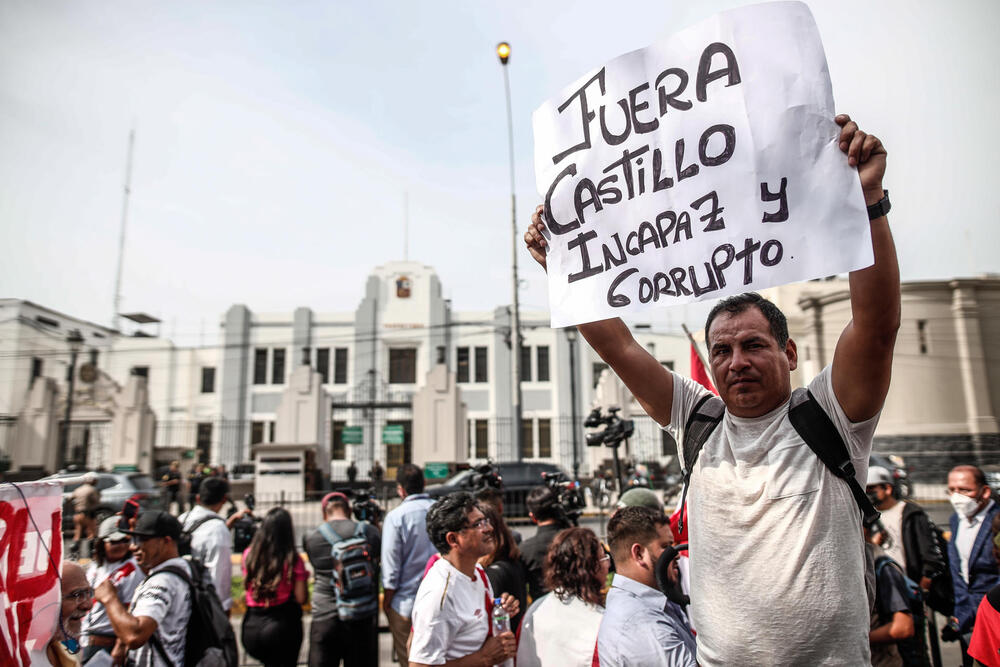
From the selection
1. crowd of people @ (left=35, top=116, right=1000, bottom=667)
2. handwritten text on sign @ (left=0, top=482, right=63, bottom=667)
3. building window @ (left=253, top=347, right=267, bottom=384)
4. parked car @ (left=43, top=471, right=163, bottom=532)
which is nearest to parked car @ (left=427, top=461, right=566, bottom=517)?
parked car @ (left=43, top=471, right=163, bottom=532)

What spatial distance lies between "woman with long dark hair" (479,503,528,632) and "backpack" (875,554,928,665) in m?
2.24

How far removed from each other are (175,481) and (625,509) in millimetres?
15575

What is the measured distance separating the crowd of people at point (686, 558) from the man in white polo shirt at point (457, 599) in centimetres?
1

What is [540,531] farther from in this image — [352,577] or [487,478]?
[487,478]

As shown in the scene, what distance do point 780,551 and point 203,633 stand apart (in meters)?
3.48

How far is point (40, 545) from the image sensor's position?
104 inches

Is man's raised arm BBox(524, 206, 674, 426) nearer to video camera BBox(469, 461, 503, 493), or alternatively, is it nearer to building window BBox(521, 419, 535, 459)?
video camera BBox(469, 461, 503, 493)

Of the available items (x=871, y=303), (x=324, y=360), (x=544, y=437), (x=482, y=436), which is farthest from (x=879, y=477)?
(x=324, y=360)

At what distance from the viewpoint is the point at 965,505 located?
534cm

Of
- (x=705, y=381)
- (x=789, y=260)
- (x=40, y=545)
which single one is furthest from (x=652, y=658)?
(x=705, y=381)

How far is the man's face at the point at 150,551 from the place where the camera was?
13.1 ft

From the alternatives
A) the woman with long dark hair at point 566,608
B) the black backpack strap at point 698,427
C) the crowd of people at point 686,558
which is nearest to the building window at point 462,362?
the crowd of people at point 686,558

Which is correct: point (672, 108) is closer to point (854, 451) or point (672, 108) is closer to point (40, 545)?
point (854, 451)

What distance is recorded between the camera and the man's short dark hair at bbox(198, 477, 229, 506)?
600 cm
